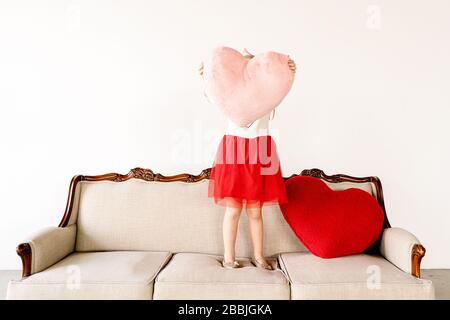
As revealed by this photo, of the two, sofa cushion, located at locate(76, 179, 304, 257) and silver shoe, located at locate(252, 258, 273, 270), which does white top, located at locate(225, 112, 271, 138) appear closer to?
sofa cushion, located at locate(76, 179, 304, 257)

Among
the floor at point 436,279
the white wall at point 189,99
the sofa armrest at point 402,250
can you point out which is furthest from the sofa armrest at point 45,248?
the sofa armrest at point 402,250

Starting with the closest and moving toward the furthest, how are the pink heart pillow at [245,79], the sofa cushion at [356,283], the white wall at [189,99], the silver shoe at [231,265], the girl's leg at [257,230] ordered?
the sofa cushion at [356,283]
the pink heart pillow at [245,79]
the silver shoe at [231,265]
the girl's leg at [257,230]
the white wall at [189,99]

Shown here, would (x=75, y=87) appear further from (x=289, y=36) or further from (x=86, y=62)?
(x=289, y=36)

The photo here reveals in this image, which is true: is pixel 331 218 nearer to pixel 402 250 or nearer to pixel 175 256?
pixel 402 250

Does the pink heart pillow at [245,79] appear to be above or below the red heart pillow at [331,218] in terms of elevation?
above

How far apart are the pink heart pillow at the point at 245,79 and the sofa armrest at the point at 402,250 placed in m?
0.88

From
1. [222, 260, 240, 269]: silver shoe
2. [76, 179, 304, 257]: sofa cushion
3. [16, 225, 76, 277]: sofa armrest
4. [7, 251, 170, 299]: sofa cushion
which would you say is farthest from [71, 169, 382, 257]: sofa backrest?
[7, 251, 170, 299]: sofa cushion

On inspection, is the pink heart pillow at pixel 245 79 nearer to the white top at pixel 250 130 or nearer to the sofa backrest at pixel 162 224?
the white top at pixel 250 130

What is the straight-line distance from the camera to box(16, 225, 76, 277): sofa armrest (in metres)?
1.56

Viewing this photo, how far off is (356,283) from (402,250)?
0.32 m

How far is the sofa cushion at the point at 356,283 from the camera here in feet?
4.82

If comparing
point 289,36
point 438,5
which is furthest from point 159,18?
point 438,5

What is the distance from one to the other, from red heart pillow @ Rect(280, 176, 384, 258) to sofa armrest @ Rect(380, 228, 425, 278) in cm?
6

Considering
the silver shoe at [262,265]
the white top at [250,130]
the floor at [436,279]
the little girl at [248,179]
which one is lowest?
the floor at [436,279]
